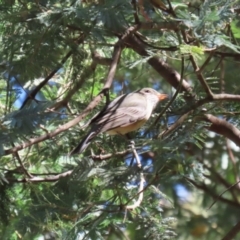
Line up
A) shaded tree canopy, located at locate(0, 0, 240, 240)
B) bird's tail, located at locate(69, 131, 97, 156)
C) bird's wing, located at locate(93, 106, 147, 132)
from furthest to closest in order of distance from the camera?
bird's wing, located at locate(93, 106, 147, 132)
bird's tail, located at locate(69, 131, 97, 156)
shaded tree canopy, located at locate(0, 0, 240, 240)

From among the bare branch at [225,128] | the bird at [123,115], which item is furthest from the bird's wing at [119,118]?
the bare branch at [225,128]

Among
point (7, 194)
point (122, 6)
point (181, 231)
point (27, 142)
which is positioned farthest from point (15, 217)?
point (181, 231)

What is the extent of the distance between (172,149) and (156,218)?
1.44 feet

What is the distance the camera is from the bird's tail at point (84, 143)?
94.2 inches

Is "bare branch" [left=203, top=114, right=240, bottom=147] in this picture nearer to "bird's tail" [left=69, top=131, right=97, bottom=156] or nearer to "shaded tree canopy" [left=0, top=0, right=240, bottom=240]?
"shaded tree canopy" [left=0, top=0, right=240, bottom=240]

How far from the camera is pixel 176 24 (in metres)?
2.16

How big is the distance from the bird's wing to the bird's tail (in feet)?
0.13

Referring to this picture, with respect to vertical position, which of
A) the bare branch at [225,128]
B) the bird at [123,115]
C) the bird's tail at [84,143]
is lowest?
the bare branch at [225,128]

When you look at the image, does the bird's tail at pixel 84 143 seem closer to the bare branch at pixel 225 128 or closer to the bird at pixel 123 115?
the bird at pixel 123 115

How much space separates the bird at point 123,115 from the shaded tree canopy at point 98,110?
4 centimetres

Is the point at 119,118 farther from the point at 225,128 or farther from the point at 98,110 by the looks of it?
the point at 225,128

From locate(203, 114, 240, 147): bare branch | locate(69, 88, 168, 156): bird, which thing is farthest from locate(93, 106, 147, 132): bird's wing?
locate(203, 114, 240, 147): bare branch

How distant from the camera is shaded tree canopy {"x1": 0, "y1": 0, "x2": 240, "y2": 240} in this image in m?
2.09

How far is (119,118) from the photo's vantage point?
2.77 meters
